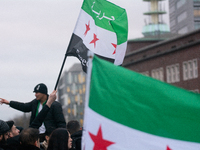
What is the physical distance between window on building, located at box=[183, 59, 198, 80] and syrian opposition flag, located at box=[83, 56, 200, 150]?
49254 mm

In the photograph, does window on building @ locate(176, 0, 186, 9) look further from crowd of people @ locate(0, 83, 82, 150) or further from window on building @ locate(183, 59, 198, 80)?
crowd of people @ locate(0, 83, 82, 150)

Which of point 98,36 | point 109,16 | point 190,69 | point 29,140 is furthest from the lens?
point 190,69

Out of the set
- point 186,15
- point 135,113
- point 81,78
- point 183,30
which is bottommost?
point 81,78

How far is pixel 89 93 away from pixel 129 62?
67860 mm

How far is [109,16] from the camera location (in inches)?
368

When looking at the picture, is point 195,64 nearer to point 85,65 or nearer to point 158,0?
point 85,65

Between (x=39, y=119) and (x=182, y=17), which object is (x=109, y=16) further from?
(x=182, y=17)

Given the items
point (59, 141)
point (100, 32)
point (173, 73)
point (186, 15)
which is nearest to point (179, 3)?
point (186, 15)

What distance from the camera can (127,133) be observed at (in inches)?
175

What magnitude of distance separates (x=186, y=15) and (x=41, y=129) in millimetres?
100224

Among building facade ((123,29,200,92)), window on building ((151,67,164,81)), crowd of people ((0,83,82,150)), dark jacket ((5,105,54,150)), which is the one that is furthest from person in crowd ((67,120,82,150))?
window on building ((151,67,164,81))

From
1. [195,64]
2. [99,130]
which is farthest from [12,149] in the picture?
[195,64]

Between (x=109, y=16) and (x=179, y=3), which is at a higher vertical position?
(x=179, y=3)

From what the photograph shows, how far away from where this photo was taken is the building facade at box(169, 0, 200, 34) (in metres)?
104
